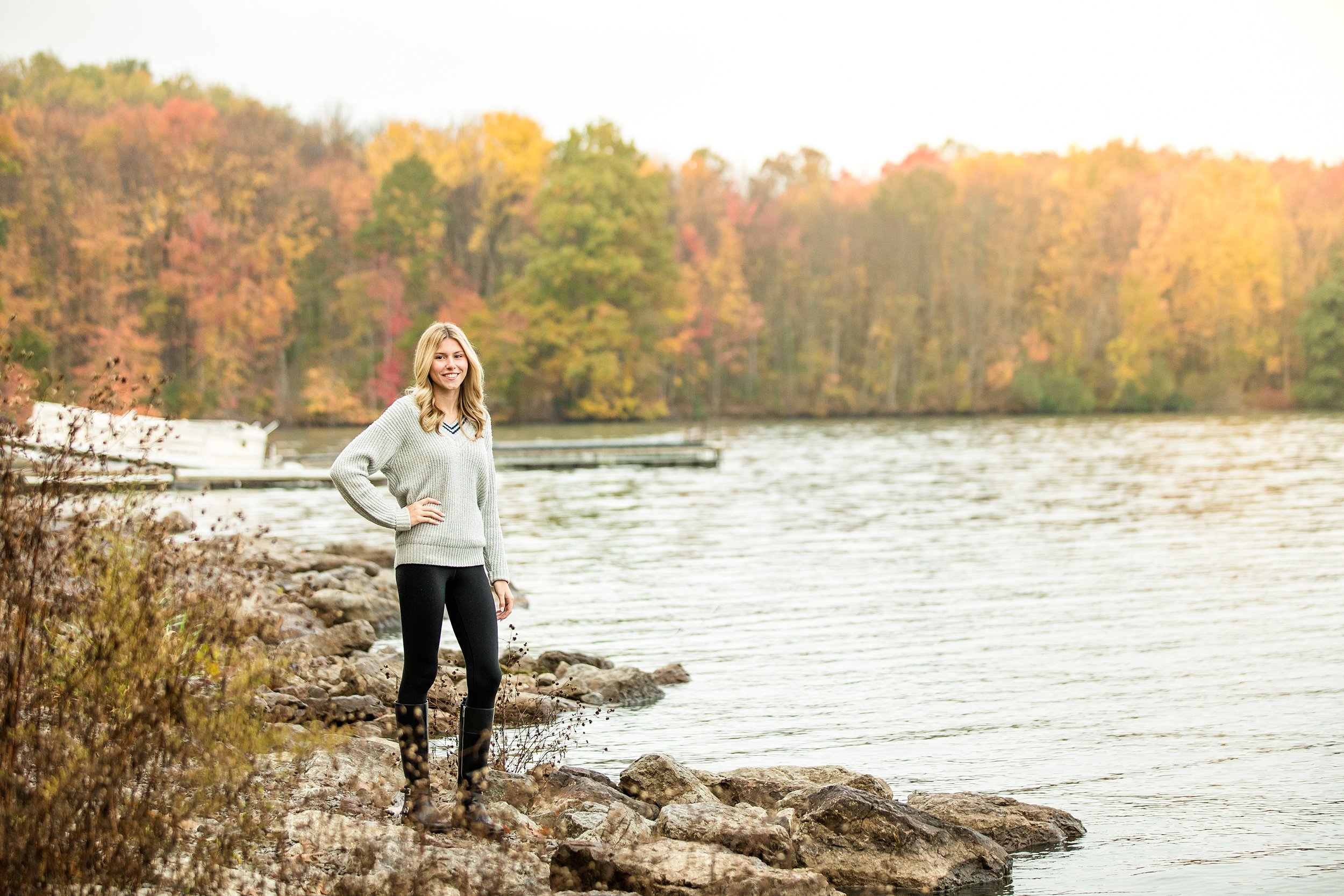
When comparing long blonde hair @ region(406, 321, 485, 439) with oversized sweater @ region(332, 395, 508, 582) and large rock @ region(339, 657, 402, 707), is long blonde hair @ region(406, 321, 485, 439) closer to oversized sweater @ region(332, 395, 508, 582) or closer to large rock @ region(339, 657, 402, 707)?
oversized sweater @ region(332, 395, 508, 582)

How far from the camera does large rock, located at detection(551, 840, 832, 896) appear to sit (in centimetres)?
513

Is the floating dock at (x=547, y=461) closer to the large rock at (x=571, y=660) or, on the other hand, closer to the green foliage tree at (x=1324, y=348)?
the large rock at (x=571, y=660)

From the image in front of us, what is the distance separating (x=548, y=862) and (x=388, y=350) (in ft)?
181

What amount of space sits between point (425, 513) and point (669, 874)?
1.71 meters

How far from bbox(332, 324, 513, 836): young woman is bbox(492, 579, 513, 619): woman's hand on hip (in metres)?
0.07

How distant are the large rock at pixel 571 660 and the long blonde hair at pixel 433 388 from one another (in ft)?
16.6

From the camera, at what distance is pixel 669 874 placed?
5.21 meters

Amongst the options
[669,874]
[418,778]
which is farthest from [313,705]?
[669,874]

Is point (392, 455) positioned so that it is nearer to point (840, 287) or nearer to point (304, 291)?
point (304, 291)

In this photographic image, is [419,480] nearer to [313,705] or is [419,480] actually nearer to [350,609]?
[313,705]

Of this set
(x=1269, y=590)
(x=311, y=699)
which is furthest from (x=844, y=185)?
(x=311, y=699)

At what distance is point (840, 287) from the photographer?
70375 mm

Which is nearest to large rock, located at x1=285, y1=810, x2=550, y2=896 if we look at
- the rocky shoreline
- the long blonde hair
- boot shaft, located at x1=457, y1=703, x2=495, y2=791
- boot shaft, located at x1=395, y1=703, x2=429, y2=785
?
the rocky shoreline

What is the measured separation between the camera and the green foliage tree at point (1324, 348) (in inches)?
2504
